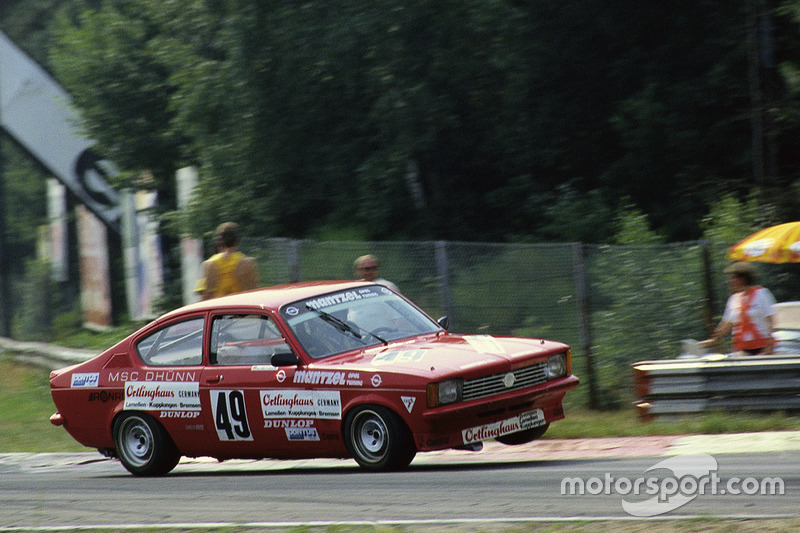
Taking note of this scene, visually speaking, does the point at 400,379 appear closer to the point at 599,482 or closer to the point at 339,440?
the point at 339,440

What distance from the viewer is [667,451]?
29.6 feet

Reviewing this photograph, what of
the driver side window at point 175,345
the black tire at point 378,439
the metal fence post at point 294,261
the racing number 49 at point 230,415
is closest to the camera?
the black tire at point 378,439

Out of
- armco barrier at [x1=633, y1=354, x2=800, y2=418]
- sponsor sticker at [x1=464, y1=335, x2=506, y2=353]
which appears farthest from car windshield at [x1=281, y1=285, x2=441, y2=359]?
armco barrier at [x1=633, y1=354, x2=800, y2=418]

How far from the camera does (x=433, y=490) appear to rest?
7.54 m

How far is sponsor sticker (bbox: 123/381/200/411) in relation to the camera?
9.67m

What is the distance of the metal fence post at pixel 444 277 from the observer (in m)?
12.8

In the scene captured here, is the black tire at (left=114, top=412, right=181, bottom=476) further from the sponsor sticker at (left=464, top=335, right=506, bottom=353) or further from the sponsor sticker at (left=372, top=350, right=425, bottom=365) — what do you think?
the sponsor sticker at (left=464, top=335, right=506, bottom=353)

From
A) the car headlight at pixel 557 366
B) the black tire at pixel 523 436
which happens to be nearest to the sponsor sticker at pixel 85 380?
the black tire at pixel 523 436

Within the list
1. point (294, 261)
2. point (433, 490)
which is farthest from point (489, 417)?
point (294, 261)

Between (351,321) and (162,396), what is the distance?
177cm

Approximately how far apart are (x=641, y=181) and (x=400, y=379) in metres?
14.5

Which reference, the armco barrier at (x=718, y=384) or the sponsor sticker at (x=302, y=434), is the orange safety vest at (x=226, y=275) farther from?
the armco barrier at (x=718, y=384)

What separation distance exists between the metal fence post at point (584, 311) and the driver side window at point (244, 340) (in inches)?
164

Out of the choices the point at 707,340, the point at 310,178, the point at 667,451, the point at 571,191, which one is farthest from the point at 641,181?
the point at 667,451
